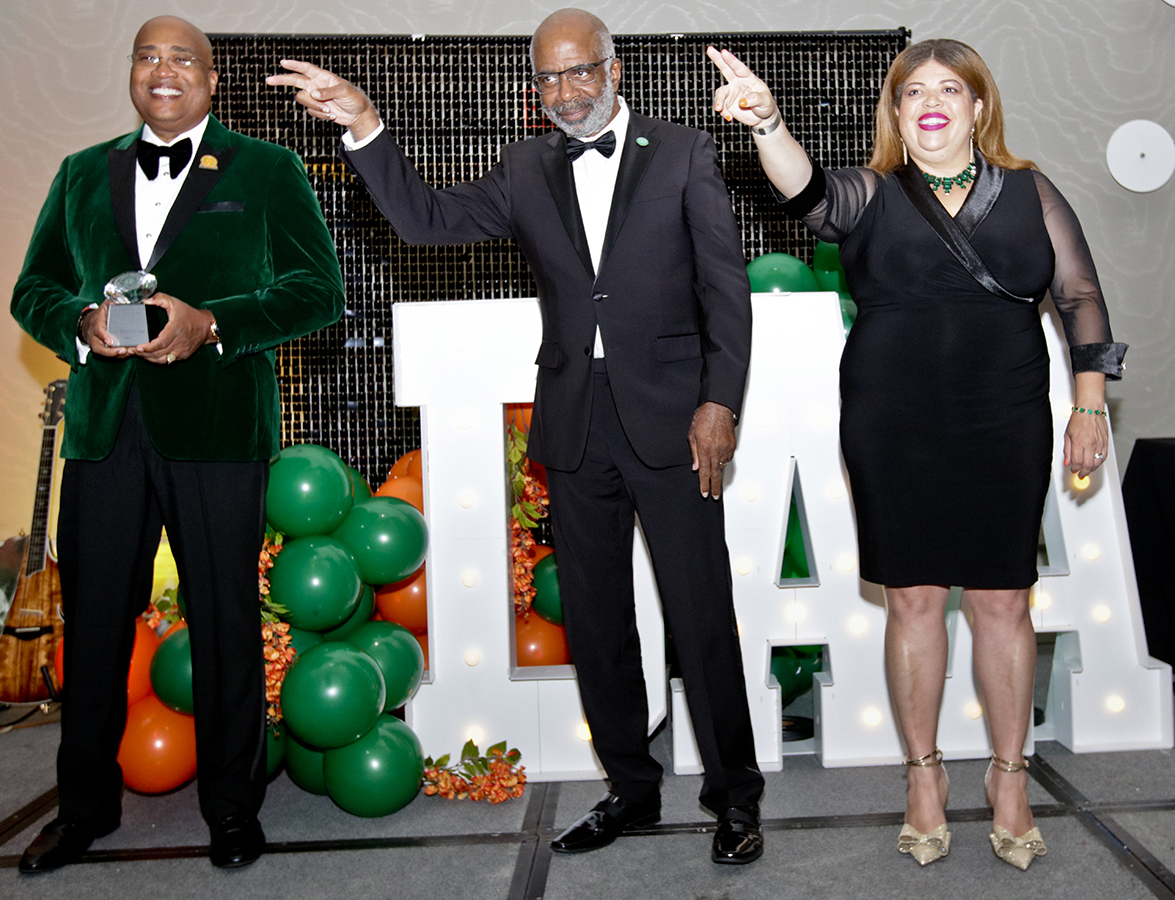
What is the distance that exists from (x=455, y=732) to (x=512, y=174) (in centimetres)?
144

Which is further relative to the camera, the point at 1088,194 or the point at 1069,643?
the point at 1088,194

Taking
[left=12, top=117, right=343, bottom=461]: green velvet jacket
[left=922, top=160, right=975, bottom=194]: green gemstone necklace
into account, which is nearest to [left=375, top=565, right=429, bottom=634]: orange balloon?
[left=12, top=117, right=343, bottom=461]: green velvet jacket

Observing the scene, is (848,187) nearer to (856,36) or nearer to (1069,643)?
(1069,643)

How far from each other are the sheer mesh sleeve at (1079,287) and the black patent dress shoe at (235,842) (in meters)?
2.06

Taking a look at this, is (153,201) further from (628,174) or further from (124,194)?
(628,174)

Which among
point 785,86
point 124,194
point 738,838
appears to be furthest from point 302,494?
point 785,86

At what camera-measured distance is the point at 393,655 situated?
2572 millimetres

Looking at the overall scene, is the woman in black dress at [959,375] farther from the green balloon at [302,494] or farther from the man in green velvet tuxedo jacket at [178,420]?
the green balloon at [302,494]

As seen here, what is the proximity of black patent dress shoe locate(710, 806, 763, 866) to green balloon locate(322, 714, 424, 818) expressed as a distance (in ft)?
2.52

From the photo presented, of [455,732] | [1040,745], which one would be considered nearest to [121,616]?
[455,732]

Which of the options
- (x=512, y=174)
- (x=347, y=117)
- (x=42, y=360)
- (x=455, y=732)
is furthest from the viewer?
(x=42, y=360)

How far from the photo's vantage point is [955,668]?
8.96 feet

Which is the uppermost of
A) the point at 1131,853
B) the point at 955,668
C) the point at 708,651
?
the point at 708,651

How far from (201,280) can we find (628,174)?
97 centimetres
